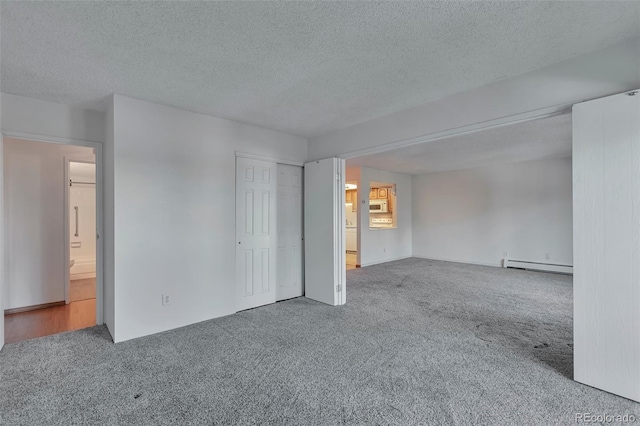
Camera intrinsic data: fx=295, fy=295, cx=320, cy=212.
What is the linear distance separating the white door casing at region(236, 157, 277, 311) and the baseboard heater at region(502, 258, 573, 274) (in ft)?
18.1

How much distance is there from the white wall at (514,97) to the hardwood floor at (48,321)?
12.9ft

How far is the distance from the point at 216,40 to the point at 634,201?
297 centimetres

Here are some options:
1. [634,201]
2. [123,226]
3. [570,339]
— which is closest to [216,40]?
[123,226]

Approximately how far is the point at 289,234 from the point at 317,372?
7.67ft

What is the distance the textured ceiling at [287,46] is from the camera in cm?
172

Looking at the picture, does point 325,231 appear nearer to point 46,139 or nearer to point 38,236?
point 46,139

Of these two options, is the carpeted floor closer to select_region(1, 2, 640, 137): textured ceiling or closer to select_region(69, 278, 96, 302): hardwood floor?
select_region(69, 278, 96, 302): hardwood floor

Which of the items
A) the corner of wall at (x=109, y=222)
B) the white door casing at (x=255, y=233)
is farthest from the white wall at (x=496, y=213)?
the corner of wall at (x=109, y=222)

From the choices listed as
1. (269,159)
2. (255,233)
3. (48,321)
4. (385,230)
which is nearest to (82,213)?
(48,321)

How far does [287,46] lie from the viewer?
207 centimetres

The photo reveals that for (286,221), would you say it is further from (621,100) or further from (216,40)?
(621,100)

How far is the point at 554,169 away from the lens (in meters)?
6.07

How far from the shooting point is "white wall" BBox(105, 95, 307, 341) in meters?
2.93

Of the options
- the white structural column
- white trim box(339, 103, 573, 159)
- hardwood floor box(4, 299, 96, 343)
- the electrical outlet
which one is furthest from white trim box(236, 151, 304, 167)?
the white structural column
